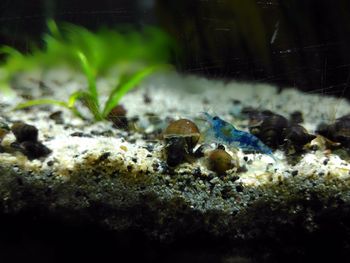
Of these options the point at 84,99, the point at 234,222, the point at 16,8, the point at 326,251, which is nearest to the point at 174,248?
the point at 234,222

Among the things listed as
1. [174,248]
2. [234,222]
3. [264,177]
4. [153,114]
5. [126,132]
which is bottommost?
[174,248]

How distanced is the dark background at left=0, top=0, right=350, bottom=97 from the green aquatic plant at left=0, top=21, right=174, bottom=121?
0.16 meters

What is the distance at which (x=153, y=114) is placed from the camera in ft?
9.64

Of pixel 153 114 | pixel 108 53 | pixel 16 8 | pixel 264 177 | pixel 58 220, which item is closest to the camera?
pixel 58 220

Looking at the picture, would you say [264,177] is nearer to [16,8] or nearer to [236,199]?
[236,199]

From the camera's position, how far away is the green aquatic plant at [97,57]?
2741 millimetres

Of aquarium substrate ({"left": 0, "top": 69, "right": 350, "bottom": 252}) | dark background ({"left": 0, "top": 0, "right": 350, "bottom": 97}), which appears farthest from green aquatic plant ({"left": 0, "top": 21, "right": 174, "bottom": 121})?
aquarium substrate ({"left": 0, "top": 69, "right": 350, "bottom": 252})

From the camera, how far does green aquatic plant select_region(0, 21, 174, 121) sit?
8.99ft

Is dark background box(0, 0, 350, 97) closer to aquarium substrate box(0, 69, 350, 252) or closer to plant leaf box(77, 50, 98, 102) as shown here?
plant leaf box(77, 50, 98, 102)

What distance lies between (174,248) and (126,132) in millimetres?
1026

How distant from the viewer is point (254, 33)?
2477mm

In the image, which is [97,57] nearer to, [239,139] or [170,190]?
[239,139]

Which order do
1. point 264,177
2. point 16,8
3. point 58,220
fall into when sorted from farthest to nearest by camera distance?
Answer: point 16,8 → point 264,177 → point 58,220

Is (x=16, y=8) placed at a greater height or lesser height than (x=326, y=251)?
greater
